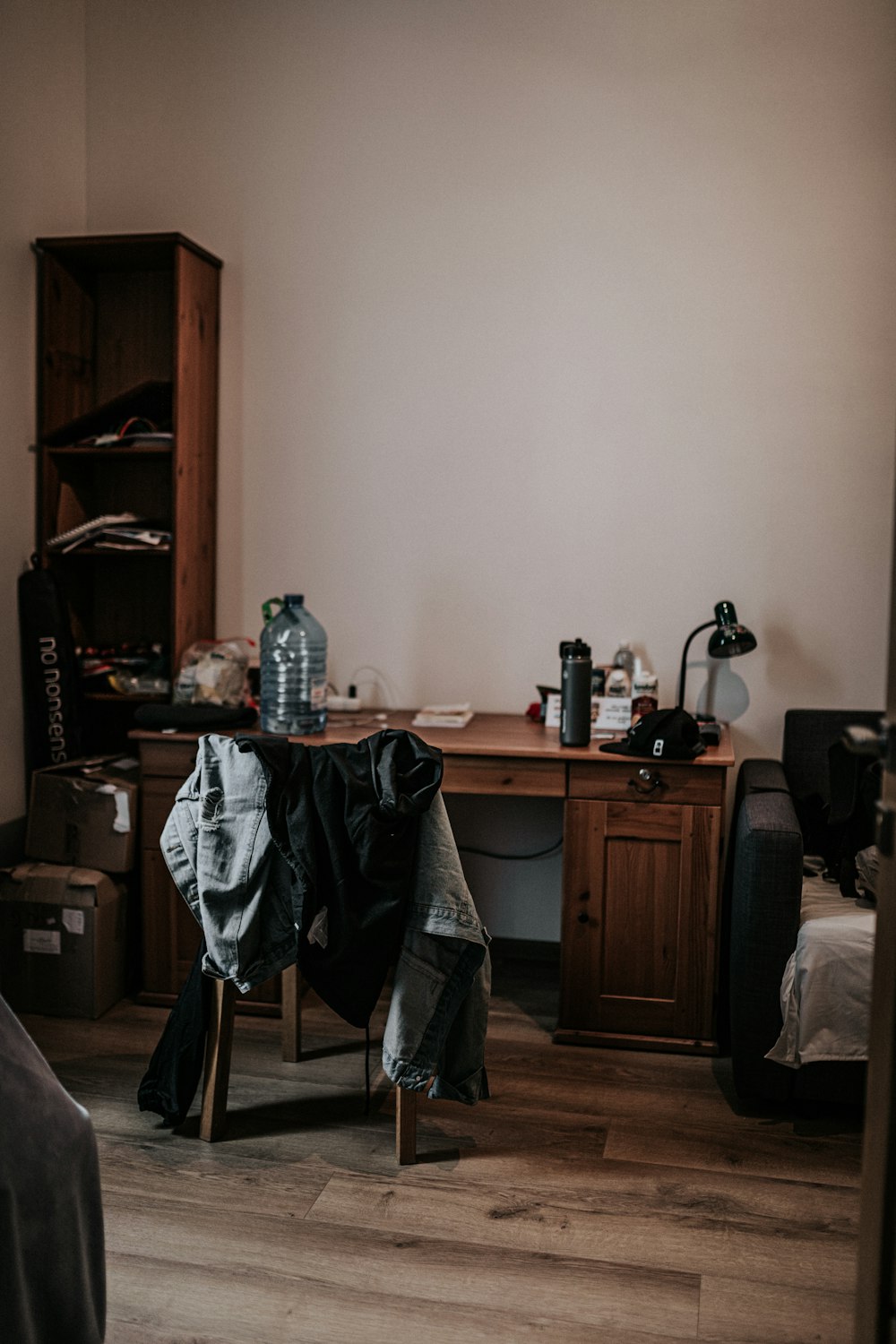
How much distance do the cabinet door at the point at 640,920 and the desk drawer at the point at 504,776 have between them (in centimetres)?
8

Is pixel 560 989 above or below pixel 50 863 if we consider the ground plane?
below

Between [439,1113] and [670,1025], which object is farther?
[670,1025]

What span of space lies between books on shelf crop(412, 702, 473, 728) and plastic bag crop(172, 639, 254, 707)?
549 millimetres

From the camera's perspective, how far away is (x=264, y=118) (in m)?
3.54

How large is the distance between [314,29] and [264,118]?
301 mm

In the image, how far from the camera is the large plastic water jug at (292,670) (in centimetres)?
314

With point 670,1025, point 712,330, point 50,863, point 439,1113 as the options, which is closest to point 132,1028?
point 50,863

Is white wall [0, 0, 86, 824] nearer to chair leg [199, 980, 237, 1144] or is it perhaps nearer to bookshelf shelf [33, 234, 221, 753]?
bookshelf shelf [33, 234, 221, 753]

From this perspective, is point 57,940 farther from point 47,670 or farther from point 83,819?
point 47,670

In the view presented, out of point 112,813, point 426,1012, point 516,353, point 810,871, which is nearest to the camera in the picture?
point 426,1012

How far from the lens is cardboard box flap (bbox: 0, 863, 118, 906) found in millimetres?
3037

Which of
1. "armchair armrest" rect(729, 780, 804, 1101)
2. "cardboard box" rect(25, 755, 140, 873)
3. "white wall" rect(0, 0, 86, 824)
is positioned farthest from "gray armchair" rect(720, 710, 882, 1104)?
"white wall" rect(0, 0, 86, 824)

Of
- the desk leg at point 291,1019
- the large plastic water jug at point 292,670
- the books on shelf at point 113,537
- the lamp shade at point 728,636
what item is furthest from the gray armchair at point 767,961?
the books on shelf at point 113,537

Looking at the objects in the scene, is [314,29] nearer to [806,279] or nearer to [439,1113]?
[806,279]
